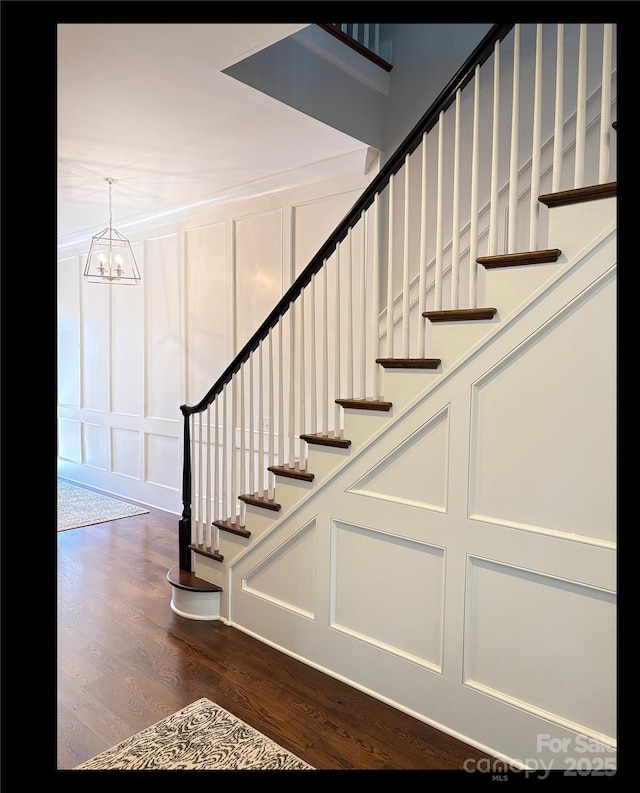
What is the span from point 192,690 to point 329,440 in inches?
50.1

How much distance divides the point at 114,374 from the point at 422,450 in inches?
181

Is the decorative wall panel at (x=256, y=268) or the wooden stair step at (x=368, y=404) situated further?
the decorative wall panel at (x=256, y=268)

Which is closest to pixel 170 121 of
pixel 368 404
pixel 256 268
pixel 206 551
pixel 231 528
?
pixel 256 268

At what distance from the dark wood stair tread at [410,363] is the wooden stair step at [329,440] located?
0.41 m

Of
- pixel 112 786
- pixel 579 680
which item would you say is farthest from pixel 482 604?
pixel 112 786

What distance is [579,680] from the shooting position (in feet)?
5.90

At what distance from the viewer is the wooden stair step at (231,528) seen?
288 centimetres

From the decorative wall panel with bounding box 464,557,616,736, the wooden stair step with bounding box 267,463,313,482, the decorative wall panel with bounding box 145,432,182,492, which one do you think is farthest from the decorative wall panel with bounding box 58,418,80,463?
the decorative wall panel with bounding box 464,557,616,736

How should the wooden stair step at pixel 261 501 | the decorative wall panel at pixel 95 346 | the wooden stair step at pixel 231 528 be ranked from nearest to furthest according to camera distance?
the wooden stair step at pixel 261 501, the wooden stair step at pixel 231 528, the decorative wall panel at pixel 95 346

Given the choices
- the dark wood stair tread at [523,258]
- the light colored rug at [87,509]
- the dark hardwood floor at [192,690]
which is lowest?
the light colored rug at [87,509]

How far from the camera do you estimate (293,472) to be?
Result: 2.65 meters

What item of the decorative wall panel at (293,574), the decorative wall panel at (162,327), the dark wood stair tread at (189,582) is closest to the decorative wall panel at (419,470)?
the decorative wall panel at (293,574)

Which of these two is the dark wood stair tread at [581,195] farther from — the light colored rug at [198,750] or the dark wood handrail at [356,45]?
the light colored rug at [198,750]

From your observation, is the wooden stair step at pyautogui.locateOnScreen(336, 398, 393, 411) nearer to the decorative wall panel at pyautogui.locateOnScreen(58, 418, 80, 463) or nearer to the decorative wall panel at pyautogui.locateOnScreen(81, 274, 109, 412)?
the decorative wall panel at pyautogui.locateOnScreen(81, 274, 109, 412)
